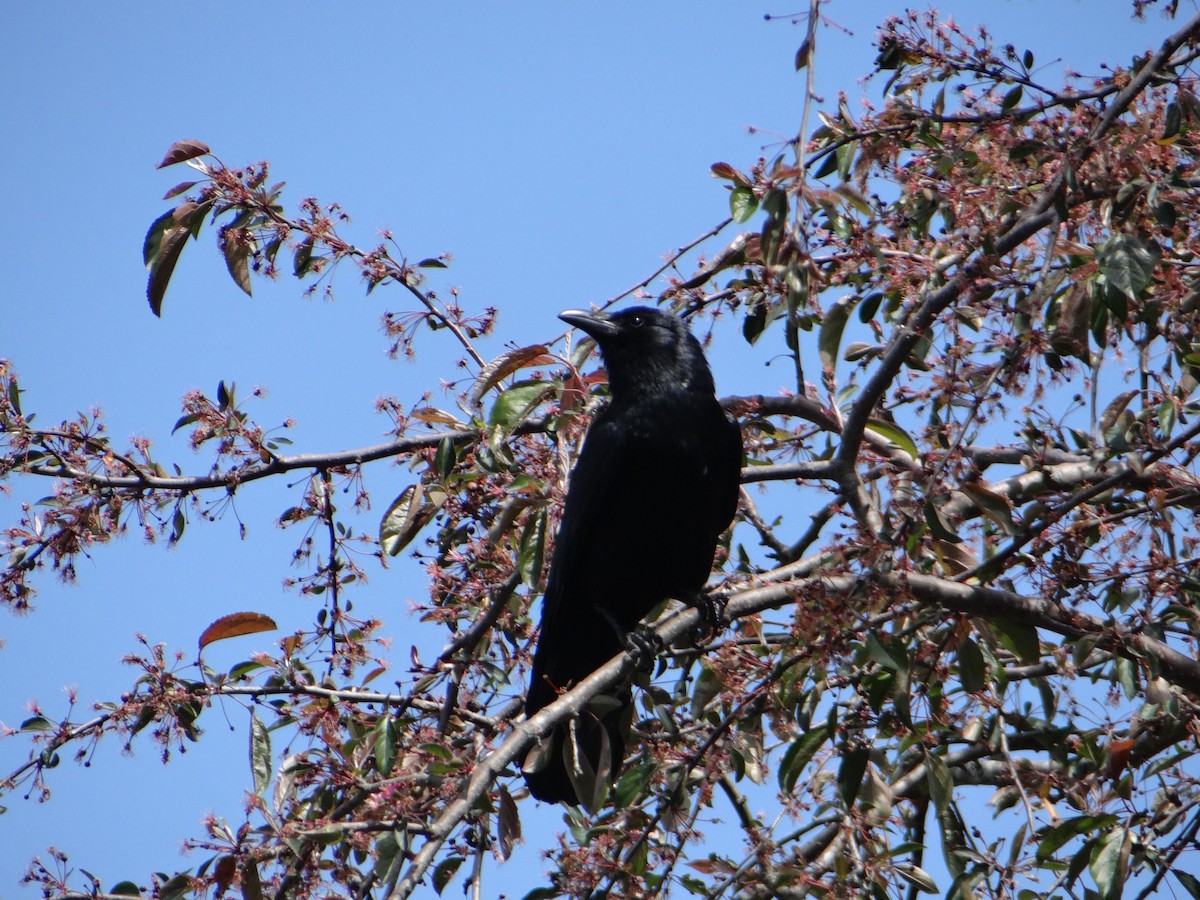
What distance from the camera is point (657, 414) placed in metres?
4.75

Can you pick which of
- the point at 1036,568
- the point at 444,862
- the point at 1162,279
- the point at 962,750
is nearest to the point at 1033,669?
the point at 962,750

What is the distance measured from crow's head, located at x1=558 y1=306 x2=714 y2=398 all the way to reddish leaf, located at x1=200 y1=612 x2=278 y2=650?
1.96 meters

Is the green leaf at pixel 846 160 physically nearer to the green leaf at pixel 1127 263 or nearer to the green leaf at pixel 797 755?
the green leaf at pixel 1127 263

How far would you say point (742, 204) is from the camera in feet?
11.0

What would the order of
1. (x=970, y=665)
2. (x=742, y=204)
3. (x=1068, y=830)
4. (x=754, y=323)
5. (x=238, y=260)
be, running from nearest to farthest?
(x=1068, y=830) < (x=970, y=665) < (x=742, y=204) < (x=238, y=260) < (x=754, y=323)

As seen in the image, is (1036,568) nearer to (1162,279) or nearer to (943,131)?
(1162,279)

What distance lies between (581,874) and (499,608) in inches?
44.9

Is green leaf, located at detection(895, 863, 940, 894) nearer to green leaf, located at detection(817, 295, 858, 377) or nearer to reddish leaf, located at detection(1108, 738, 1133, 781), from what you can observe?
reddish leaf, located at detection(1108, 738, 1133, 781)

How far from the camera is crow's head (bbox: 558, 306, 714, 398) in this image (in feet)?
16.3

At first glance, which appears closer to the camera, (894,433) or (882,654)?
(882,654)

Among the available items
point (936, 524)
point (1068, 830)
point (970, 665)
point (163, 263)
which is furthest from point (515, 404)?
point (1068, 830)

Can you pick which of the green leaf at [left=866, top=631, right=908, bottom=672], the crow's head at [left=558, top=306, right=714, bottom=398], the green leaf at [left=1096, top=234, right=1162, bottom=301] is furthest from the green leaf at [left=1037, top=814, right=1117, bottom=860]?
the crow's head at [left=558, top=306, right=714, bottom=398]

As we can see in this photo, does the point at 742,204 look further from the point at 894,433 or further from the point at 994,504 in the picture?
the point at 994,504

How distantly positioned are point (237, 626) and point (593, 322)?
2376 mm
